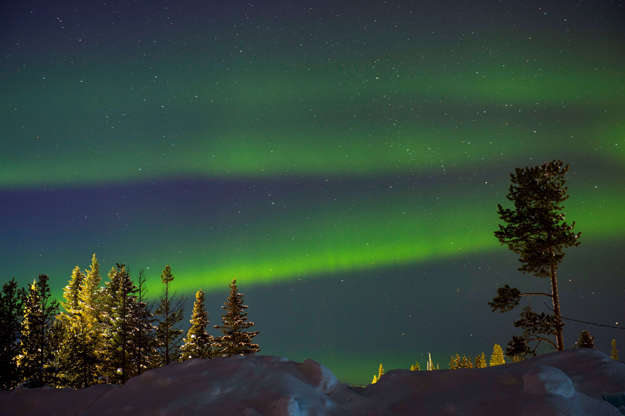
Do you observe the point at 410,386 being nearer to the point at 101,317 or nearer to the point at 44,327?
the point at 44,327

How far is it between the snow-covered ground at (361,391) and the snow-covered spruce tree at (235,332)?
35.1 metres

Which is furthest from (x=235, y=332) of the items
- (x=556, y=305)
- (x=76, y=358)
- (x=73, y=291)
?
(x=556, y=305)

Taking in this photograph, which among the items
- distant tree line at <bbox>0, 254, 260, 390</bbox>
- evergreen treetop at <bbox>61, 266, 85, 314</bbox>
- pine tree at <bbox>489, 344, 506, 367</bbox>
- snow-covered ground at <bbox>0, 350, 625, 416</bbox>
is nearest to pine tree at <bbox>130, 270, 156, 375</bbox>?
distant tree line at <bbox>0, 254, 260, 390</bbox>

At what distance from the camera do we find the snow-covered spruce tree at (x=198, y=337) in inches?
1629

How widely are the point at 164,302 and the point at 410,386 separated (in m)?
34.5

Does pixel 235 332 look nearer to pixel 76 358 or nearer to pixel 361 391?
pixel 76 358

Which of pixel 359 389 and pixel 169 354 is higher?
pixel 359 389

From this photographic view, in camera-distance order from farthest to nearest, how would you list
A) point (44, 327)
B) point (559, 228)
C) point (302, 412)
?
point (44, 327)
point (559, 228)
point (302, 412)

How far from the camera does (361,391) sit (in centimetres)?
660

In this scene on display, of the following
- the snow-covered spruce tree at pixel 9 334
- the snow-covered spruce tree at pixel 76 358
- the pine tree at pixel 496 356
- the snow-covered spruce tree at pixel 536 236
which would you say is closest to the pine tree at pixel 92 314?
the snow-covered spruce tree at pixel 76 358

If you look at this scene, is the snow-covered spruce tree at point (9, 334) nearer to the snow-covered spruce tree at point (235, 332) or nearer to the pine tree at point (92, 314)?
the pine tree at point (92, 314)

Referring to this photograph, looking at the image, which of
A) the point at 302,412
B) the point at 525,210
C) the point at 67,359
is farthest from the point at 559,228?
the point at 67,359

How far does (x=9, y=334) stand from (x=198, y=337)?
16.5m

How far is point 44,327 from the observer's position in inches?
1272
